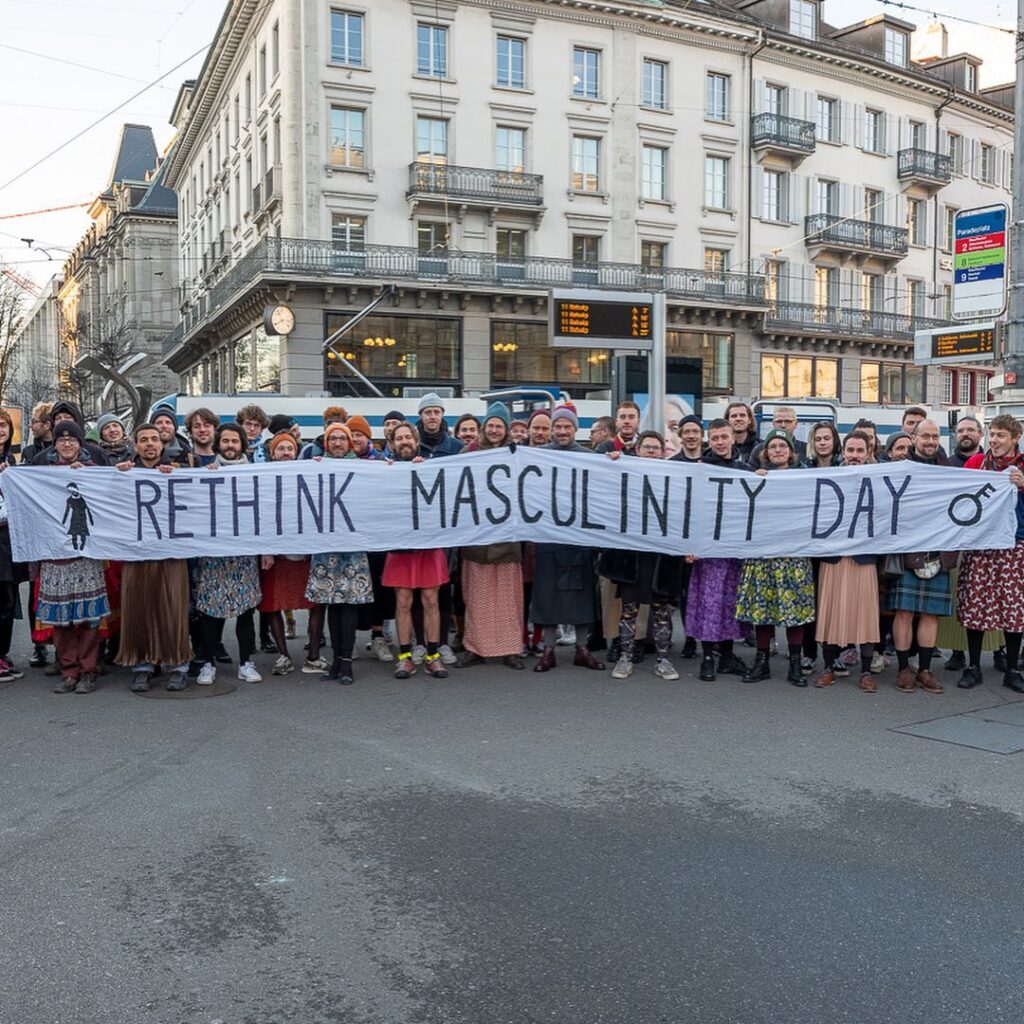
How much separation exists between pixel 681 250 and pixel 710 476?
34.8 metres

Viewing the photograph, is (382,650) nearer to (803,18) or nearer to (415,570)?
(415,570)

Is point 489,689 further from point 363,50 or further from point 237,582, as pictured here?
point 363,50

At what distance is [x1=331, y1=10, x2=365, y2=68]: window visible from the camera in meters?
35.8

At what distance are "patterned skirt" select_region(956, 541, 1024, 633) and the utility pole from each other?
3.50 metres

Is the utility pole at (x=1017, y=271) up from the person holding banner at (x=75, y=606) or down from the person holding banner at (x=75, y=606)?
up

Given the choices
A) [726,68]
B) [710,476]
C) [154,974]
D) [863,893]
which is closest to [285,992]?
[154,974]

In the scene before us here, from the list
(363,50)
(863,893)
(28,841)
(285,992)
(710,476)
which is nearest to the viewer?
(285,992)

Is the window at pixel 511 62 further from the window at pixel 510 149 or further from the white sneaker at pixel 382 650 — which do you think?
the white sneaker at pixel 382 650

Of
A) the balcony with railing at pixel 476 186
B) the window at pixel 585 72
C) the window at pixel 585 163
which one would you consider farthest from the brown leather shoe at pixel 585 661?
the window at pixel 585 72

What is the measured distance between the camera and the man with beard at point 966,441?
9.17m

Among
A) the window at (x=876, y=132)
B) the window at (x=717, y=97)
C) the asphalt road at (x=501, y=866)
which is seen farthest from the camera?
the window at (x=876, y=132)

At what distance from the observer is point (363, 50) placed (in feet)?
119

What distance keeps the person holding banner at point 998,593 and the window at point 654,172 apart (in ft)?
113

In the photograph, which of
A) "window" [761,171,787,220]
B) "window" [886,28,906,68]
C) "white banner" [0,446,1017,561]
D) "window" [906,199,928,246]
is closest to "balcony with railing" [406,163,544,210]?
"window" [761,171,787,220]
